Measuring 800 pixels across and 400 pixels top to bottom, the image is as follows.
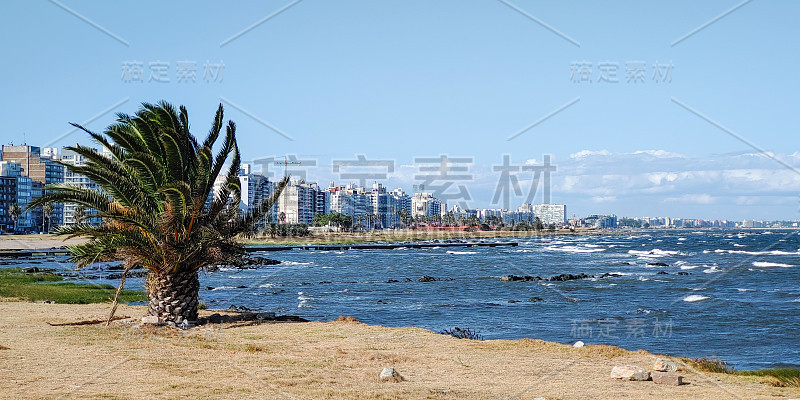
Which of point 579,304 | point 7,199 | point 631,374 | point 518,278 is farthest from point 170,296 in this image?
point 7,199

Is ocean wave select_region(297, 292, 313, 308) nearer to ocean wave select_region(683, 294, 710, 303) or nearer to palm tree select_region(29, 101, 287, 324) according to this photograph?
palm tree select_region(29, 101, 287, 324)

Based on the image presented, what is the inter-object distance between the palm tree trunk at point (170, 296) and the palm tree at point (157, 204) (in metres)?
0.03

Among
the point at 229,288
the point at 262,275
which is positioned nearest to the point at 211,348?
the point at 229,288

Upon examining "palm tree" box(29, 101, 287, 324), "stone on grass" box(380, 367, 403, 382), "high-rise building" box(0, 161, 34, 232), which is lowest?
"stone on grass" box(380, 367, 403, 382)

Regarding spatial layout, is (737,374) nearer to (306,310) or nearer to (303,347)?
(303,347)

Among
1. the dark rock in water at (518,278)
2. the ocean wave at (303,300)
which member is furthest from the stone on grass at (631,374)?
the dark rock in water at (518,278)

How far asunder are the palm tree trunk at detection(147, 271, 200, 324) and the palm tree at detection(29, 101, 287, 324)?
1.1 inches

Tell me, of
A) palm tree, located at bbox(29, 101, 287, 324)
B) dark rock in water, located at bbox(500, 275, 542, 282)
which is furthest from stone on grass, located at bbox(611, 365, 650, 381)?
dark rock in water, located at bbox(500, 275, 542, 282)

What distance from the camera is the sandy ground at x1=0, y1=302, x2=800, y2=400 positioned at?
36.1 feet

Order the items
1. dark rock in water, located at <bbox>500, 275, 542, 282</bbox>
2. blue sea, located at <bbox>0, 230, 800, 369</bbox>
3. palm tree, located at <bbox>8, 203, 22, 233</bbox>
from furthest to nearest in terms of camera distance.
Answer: palm tree, located at <bbox>8, 203, 22, 233</bbox> < dark rock in water, located at <bbox>500, 275, 542, 282</bbox> < blue sea, located at <bbox>0, 230, 800, 369</bbox>

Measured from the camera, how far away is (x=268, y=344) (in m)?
16.5

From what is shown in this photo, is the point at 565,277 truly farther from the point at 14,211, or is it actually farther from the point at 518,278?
the point at 14,211

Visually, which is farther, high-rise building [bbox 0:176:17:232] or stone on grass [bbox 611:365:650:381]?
high-rise building [bbox 0:176:17:232]

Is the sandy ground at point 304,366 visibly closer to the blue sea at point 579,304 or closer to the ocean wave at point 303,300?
the blue sea at point 579,304
